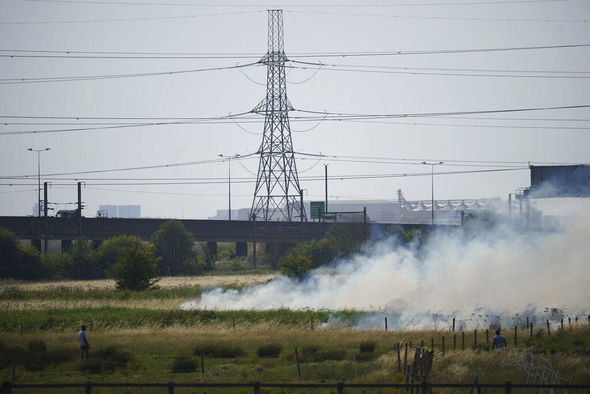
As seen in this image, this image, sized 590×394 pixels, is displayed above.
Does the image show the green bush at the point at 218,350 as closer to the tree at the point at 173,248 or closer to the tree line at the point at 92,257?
the tree line at the point at 92,257

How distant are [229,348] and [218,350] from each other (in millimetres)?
771

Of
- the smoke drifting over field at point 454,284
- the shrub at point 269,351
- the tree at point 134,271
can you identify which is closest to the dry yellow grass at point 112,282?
the tree at point 134,271

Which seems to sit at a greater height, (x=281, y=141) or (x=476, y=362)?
(x=281, y=141)

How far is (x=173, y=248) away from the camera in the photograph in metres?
120

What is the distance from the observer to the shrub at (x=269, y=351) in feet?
148

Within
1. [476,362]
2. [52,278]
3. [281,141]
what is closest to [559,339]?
[476,362]

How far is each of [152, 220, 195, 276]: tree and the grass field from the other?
152ft

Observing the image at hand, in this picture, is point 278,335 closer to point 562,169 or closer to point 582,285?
point 582,285

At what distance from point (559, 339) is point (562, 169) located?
5638 cm

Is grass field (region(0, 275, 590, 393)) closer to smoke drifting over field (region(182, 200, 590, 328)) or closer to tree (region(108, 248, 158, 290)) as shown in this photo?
smoke drifting over field (region(182, 200, 590, 328))

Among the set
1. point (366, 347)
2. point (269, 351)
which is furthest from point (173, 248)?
point (366, 347)

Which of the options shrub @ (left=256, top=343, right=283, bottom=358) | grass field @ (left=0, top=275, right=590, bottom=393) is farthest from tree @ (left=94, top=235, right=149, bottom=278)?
shrub @ (left=256, top=343, right=283, bottom=358)

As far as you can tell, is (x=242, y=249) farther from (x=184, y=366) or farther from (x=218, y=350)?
(x=184, y=366)

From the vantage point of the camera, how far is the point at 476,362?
36.1m
